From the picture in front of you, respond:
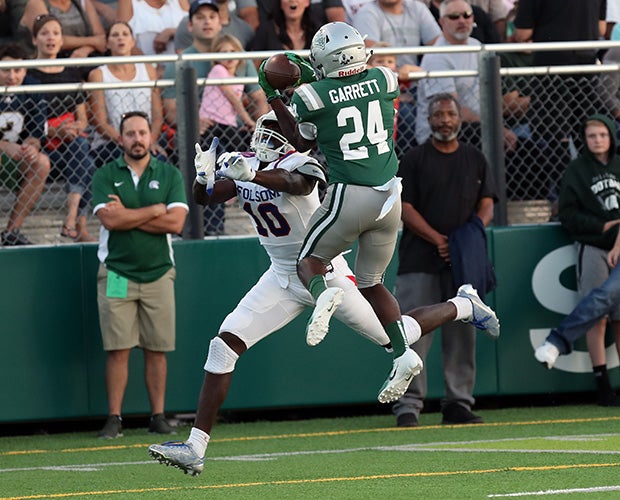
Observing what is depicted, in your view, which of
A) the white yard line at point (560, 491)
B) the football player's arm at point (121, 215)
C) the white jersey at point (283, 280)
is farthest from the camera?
the football player's arm at point (121, 215)

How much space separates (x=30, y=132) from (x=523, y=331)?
14.7 feet

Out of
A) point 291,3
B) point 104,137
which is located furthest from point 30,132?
point 291,3

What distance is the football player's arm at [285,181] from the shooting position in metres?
7.46

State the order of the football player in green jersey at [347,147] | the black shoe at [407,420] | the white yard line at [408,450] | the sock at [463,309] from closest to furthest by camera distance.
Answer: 1. the football player in green jersey at [347,147]
2. the white yard line at [408,450]
3. the sock at [463,309]
4. the black shoe at [407,420]

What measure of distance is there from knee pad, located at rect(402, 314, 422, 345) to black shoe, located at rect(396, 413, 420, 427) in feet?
7.63

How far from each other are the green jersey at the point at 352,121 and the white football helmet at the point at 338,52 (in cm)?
5

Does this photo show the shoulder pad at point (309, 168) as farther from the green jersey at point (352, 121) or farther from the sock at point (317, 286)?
the sock at point (317, 286)

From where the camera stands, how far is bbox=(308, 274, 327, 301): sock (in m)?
7.38

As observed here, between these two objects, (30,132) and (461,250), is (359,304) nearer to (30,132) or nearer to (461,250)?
(461,250)

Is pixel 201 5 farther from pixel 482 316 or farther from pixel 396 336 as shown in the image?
pixel 396 336

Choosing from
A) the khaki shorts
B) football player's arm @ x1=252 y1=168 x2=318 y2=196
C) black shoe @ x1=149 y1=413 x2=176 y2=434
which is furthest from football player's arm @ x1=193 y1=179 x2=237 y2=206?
black shoe @ x1=149 y1=413 x2=176 y2=434

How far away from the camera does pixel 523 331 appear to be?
459 inches

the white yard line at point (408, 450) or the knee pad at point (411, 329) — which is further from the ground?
the knee pad at point (411, 329)

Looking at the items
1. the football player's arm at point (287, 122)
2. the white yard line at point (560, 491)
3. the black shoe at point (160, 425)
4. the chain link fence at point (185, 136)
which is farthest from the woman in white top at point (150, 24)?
the white yard line at point (560, 491)
